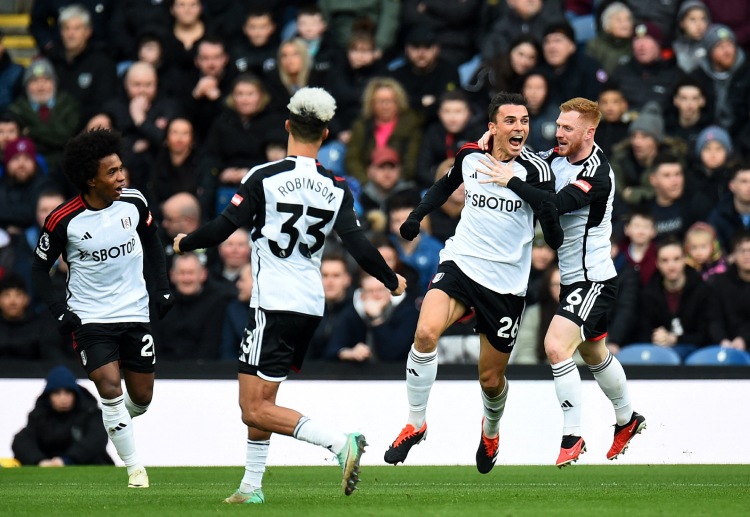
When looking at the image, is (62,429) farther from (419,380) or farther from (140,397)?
(419,380)

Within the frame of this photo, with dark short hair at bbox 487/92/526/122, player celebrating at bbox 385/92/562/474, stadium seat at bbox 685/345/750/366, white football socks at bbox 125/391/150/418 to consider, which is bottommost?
stadium seat at bbox 685/345/750/366

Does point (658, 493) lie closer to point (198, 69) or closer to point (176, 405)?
point (176, 405)

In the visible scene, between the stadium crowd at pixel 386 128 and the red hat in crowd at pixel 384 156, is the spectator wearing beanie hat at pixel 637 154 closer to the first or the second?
the stadium crowd at pixel 386 128

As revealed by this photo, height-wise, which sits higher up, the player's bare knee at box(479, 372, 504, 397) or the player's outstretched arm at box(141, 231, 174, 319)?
the player's outstretched arm at box(141, 231, 174, 319)

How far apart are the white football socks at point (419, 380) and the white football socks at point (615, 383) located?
1.48 meters

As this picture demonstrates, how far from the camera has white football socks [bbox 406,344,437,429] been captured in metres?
10.5

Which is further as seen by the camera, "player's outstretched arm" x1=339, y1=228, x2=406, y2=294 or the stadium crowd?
the stadium crowd

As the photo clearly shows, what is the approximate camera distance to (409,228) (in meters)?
10.4

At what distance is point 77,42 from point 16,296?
4.61 metres

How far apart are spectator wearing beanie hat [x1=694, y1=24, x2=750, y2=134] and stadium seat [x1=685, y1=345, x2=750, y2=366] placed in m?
3.74

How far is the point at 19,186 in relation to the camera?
1670 centimetres

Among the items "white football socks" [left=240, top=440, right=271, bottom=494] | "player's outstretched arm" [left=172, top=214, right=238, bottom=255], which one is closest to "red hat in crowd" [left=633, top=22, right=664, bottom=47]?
"player's outstretched arm" [left=172, top=214, right=238, bottom=255]

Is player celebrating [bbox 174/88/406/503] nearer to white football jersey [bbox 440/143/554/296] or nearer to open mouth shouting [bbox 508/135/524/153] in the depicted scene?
white football jersey [bbox 440/143/554/296]

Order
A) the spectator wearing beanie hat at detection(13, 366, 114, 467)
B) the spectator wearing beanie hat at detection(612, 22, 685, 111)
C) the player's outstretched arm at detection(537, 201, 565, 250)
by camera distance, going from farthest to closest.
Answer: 1. the spectator wearing beanie hat at detection(612, 22, 685, 111)
2. the spectator wearing beanie hat at detection(13, 366, 114, 467)
3. the player's outstretched arm at detection(537, 201, 565, 250)
